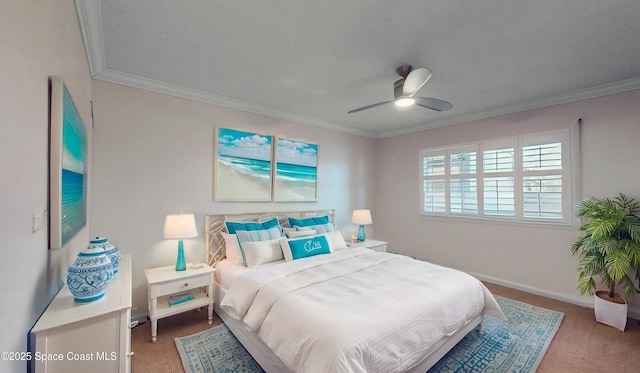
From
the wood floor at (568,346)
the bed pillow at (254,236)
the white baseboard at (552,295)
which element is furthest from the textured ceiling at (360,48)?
the wood floor at (568,346)

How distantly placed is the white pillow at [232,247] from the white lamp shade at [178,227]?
0.49 meters

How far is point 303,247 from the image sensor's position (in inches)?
123

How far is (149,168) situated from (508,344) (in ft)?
13.4

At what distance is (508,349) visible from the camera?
234 cm

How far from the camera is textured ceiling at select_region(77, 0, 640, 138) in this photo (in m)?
1.80

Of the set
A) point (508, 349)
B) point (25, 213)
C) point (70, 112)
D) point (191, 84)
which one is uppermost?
point (191, 84)

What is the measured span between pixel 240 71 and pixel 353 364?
8.93 feet

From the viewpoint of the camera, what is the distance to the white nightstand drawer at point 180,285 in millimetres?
2504

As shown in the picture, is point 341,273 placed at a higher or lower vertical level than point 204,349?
higher

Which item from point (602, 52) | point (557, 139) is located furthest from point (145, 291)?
point (557, 139)

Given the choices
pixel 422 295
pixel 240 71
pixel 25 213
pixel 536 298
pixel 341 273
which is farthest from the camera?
pixel 536 298

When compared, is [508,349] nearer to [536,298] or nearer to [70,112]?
[536,298]

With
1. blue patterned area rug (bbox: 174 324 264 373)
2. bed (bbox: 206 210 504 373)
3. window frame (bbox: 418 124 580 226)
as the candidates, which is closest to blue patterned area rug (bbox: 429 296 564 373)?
bed (bbox: 206 210 504 373)

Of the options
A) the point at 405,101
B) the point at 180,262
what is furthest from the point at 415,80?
the point at 180,262
